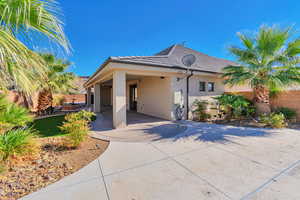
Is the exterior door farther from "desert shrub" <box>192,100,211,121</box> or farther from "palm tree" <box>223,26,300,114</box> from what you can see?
"palm tree" <box>223,26,300,114</box>

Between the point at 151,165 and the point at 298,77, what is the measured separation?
8293 millimetres

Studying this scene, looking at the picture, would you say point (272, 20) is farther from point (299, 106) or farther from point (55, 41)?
point (55, 41)

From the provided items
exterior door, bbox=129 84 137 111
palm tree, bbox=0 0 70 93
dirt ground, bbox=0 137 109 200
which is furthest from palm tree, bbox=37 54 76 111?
palm tree, bbox=0 0 70 93

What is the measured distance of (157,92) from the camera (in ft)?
29.3

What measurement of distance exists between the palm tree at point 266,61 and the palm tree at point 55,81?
39.7 feet

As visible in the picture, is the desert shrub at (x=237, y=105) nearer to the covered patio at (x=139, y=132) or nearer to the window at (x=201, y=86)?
the window at (x=201, y=86)

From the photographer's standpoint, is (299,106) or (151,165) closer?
(151,165)

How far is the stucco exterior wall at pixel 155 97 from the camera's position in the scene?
8086 mm

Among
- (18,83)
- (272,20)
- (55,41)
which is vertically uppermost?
(272,20)

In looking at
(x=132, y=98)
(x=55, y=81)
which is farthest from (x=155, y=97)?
(x=55, y=81)

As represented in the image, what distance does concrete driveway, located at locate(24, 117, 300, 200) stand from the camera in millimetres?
2025

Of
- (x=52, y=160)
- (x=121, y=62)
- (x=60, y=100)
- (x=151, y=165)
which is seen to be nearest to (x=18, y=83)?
(x=52, y=160)

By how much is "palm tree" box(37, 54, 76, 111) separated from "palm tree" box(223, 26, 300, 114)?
1211cm

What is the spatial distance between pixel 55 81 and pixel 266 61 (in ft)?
46.1
